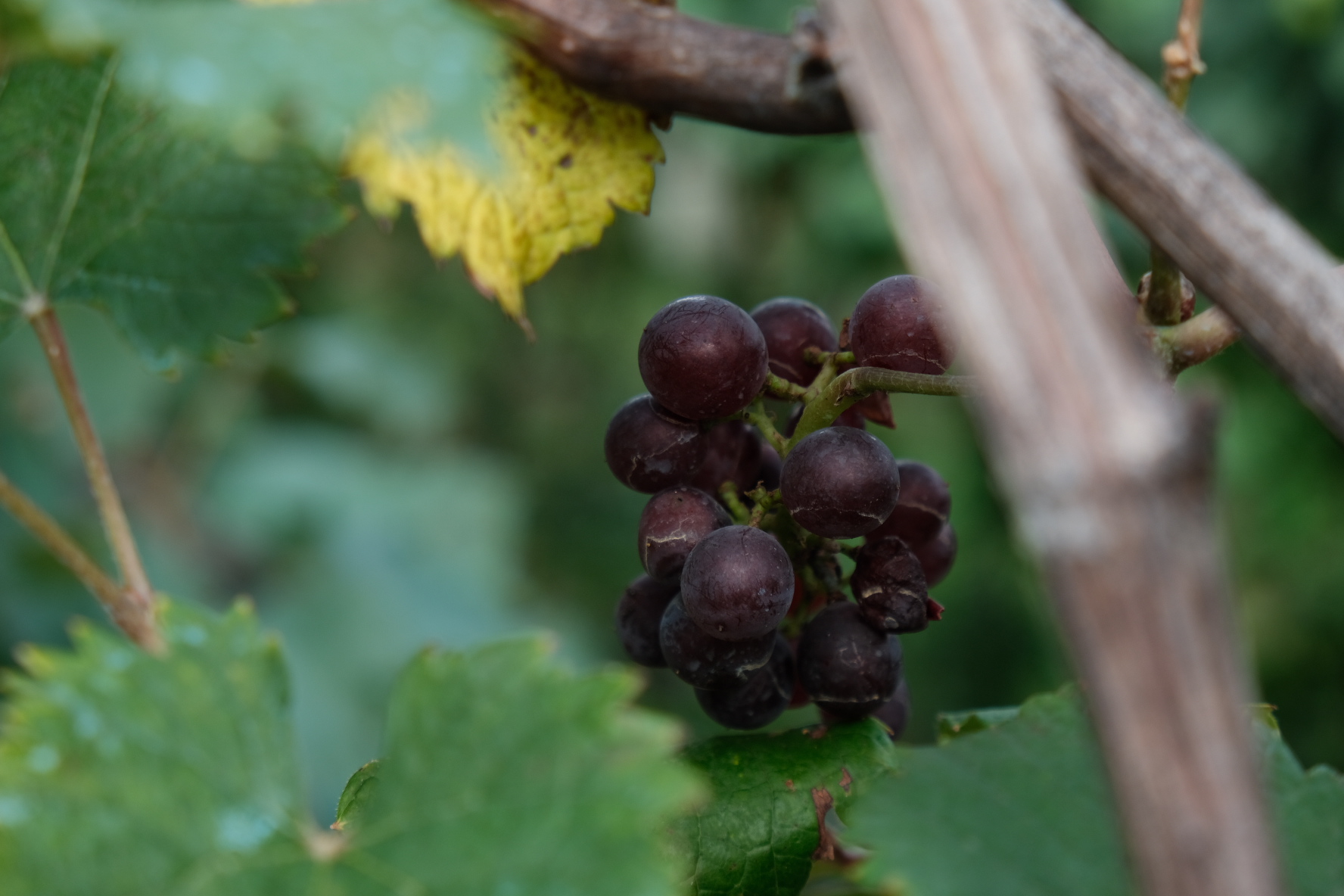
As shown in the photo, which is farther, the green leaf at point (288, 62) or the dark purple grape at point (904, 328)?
the dark purple grape at point (904, 328)

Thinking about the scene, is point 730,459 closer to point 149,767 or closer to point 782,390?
point 782,390

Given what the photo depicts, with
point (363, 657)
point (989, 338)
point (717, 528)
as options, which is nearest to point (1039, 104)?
point (989, 338)

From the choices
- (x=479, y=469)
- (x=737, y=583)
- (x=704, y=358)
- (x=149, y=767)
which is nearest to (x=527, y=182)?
(x=704, y=358)

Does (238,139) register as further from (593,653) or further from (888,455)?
(593,653)

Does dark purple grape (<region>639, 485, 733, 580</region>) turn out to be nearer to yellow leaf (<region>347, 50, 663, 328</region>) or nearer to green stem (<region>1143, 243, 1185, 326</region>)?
→ yellow leaf (<region>347, 50, 663, 328</region>)

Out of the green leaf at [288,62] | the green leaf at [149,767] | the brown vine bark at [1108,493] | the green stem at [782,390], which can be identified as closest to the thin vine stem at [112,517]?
the green leaf at [149,767]

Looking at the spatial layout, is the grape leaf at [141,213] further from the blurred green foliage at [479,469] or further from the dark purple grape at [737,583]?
the blurred green foliage at [479,469]

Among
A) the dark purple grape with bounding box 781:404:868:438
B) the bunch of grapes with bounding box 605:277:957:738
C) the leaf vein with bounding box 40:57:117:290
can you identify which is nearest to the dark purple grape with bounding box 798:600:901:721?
the bunch of grapes with bounding box 605:277:957:738
